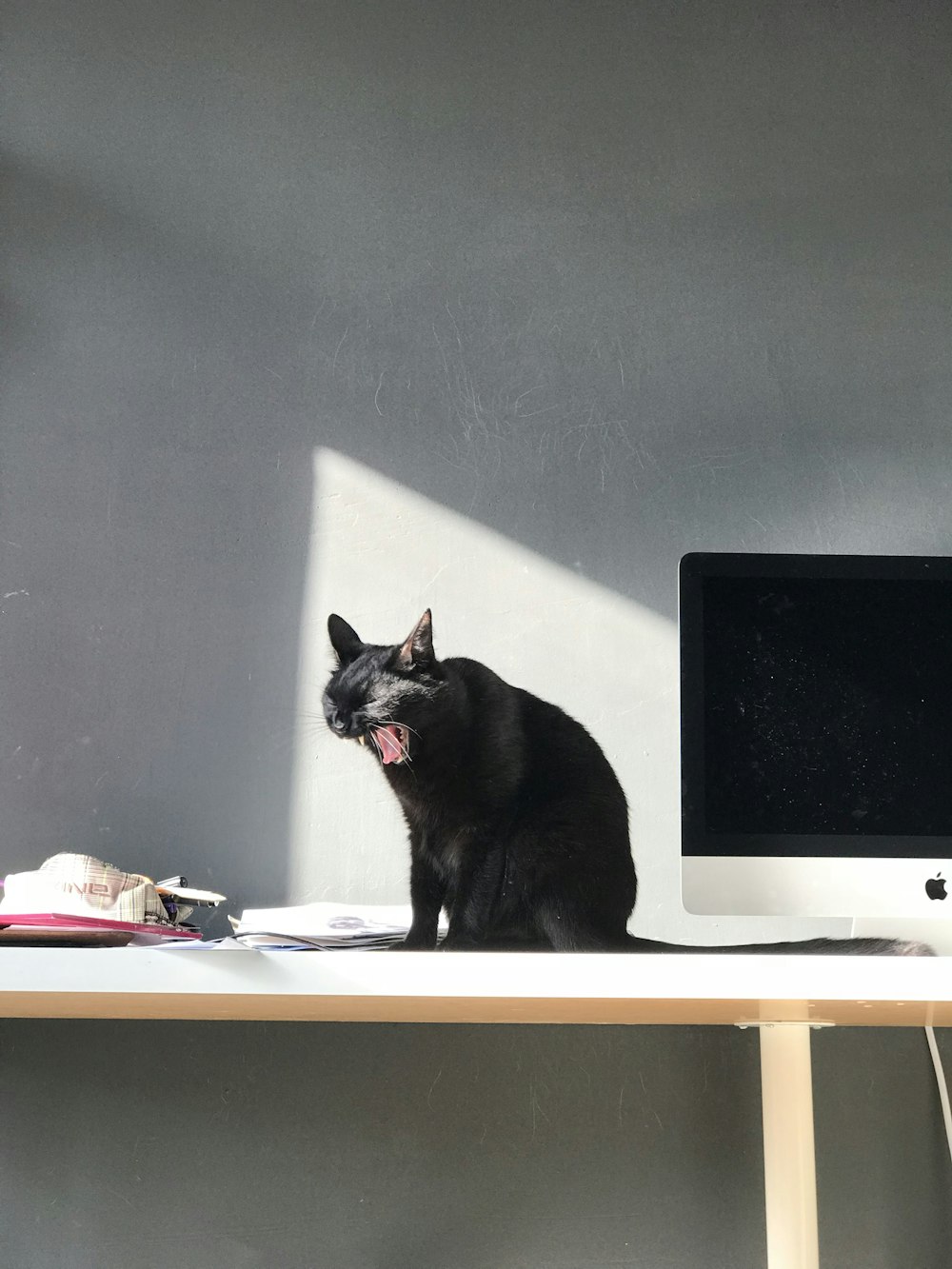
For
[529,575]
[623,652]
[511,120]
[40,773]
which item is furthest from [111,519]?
[511,120]

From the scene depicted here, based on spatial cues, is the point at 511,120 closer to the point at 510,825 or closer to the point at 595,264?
the point at 595,264

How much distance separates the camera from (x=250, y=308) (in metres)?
1.49

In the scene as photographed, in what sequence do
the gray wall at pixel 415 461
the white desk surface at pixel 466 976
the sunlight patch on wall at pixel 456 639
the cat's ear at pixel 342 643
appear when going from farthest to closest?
the sunlight patch on wall at pixel 456 639
the gray wall at pixel 415 461
the cat's ear at pixel 342 643
the white desk surface at pixel 466 976

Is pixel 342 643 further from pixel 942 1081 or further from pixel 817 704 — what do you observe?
pixel 942 1081

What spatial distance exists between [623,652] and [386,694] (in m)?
0.44

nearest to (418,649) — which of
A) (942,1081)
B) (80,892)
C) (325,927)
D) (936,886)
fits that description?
(325,927)

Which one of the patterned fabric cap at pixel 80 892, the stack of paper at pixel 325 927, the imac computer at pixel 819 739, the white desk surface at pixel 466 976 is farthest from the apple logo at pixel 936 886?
the patterned fabric cap at pixel 80 892

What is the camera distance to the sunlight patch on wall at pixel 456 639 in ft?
4.44

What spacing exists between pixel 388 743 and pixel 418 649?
9cm

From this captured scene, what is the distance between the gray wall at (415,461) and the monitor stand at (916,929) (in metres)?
0.29

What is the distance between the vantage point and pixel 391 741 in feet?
3.46

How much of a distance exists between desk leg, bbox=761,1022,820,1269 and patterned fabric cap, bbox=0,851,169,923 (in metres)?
0.63

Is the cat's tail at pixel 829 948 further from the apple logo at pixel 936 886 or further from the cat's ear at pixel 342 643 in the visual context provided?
the cat's ear at pixel 342 643

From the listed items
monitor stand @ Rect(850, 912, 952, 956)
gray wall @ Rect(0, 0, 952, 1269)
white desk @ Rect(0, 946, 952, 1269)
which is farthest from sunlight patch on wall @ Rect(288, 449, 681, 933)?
white desk @ Rect(0, 946, 952, 1269)
